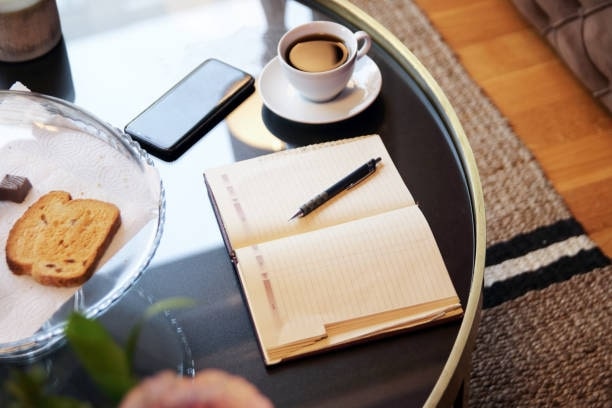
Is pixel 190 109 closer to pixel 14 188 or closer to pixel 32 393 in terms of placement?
pixel 14 188

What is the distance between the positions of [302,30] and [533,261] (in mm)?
494

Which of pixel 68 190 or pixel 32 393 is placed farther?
pixel 68 190

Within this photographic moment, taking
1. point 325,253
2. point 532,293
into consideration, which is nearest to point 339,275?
point 325,253

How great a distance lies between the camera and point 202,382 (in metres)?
0.29

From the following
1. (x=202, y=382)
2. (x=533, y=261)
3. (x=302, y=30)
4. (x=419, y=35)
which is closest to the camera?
(x=202, y=382)

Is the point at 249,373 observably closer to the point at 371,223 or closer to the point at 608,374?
the point at 371,223

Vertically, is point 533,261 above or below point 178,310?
below

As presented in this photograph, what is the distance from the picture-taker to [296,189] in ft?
2.28

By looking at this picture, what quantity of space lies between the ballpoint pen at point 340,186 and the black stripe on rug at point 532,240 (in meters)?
0.42

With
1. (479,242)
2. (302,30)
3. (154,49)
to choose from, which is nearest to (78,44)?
(154,49)

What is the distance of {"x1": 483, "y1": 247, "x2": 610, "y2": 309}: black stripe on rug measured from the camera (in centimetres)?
102

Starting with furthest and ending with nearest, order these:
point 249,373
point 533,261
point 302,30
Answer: point 533,261
point 302,30
point 249,373

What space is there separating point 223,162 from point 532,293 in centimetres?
50

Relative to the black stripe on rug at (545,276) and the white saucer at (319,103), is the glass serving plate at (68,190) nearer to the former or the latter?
the white saucer at (319,103)
